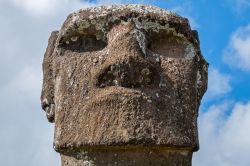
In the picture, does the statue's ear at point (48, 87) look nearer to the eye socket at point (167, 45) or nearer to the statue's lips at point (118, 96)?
the statue's lips at point (118, 96)

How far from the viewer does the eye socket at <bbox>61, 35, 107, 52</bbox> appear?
494 cm

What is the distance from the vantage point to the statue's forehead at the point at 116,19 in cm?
488

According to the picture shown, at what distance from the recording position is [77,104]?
4629 mm

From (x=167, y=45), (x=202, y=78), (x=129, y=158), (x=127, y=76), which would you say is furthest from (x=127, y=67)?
(x=202, y=78)

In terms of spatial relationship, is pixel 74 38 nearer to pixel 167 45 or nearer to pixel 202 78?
pixel 167 45

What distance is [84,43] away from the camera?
4.98 m

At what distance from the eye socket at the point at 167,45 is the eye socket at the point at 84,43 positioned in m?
0.39

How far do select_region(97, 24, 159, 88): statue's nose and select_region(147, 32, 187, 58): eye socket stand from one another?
0.73 ft

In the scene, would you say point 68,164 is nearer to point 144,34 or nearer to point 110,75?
point 110,75

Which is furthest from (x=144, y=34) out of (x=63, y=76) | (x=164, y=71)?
(x=63, y=76)

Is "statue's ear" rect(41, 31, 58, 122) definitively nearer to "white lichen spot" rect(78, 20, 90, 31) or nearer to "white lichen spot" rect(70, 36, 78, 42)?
"white lichen spot" rect(70, 36, 78, 42)

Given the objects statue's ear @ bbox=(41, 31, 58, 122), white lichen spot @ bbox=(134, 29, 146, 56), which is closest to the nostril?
white lichen spot @ bbox=(134, 29, 146, 56)

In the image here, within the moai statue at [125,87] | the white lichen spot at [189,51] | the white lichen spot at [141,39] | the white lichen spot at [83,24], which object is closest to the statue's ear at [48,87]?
the moai statue at [125,87]

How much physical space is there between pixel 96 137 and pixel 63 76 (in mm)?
657
